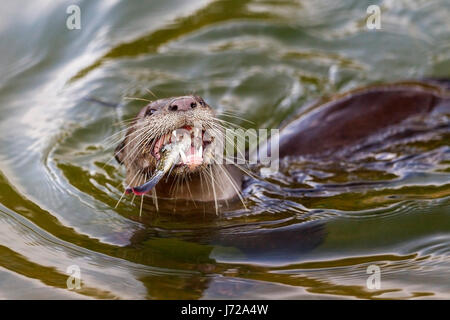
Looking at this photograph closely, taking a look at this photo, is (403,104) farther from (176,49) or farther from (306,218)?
(176,49)

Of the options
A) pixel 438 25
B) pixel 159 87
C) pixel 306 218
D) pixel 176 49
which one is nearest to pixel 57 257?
pixel 306 218

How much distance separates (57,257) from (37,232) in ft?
1.04

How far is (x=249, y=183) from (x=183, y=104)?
114 cm

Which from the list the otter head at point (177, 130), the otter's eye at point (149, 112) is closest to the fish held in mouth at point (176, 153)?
the otter head at point (177, 130)

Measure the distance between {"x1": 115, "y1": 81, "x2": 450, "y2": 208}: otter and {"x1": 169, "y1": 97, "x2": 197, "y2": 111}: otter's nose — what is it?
12cm

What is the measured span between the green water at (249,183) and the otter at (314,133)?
0.44 feet

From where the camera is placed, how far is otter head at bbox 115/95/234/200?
3.20m

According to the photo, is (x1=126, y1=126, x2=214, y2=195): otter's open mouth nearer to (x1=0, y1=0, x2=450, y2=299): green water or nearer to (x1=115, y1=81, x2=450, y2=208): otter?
(x1=115, y1=81, x2=450, y2=208): otter

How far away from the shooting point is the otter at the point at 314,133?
11.5 feet

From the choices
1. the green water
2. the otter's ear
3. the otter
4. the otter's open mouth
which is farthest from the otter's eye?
the green water

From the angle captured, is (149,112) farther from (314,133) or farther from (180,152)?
(314,133)

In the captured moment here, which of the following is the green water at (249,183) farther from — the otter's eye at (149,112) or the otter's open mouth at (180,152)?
the otter's eye at (149,112)

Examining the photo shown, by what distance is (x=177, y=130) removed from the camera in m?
3.22

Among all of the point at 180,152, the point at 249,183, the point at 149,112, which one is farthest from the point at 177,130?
the point at 249,183
